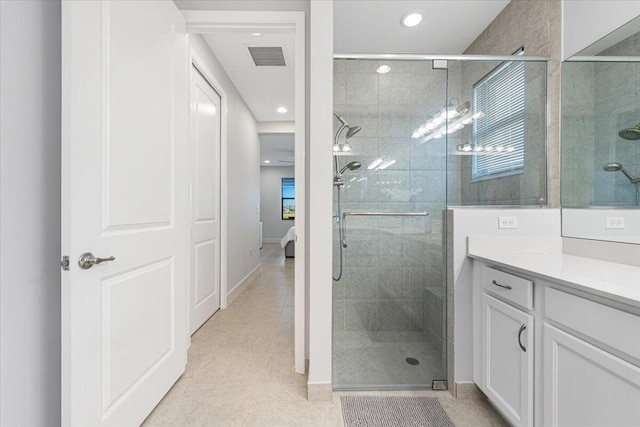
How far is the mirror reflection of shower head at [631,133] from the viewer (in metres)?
1.41

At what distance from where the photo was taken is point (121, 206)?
133 cm

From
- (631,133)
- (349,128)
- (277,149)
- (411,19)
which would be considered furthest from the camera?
(277,149)

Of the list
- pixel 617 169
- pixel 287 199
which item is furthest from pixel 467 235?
pixel 287 199

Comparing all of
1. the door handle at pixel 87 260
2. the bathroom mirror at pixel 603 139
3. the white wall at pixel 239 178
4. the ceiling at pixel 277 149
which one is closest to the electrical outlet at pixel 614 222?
the bathroom mirror at pixel 603 139

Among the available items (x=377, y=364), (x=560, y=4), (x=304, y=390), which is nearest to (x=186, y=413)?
(x=304, y=390)

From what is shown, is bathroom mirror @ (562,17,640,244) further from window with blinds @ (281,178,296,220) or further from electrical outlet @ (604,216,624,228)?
window with blinds @ (281,178,296,220)

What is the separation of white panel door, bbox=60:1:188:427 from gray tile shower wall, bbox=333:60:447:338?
1.07 meters

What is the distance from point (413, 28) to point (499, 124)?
1096mm

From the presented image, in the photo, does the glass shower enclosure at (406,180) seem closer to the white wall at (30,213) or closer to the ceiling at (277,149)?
the white wall at (30,213)

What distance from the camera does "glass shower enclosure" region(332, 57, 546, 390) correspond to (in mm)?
1947

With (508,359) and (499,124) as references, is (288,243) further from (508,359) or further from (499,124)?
(508,359)

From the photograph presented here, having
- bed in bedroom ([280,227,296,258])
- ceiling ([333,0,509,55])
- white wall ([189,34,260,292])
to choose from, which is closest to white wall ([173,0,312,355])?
ceiling ([333,0,509,55])

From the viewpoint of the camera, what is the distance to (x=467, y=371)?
1.73 m

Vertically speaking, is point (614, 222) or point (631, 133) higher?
point (631, 133)
